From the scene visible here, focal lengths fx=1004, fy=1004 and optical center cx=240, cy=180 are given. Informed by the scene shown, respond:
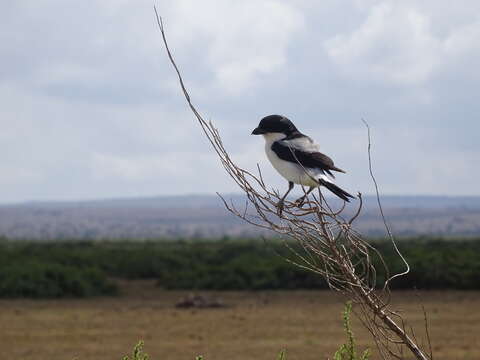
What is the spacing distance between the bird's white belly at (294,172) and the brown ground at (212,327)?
38.7ft

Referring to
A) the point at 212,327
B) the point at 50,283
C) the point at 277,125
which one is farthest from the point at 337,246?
the point at 50,283

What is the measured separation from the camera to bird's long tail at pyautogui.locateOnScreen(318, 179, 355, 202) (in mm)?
5383

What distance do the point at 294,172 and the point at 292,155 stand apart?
10cm

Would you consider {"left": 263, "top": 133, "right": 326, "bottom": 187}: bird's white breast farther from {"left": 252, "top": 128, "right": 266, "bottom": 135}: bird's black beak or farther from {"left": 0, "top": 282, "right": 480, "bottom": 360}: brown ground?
{"left": 0, "top": 282, "right": 480, "bottom": 360}: brown ground

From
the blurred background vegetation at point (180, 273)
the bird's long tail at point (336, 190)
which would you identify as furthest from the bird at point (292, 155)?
the blurred background vegetation at point (180, 273)

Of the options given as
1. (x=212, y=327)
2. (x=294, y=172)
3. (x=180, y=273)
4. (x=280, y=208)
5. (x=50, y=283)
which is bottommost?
(x=212, y=327)

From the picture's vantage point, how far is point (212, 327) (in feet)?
73.3

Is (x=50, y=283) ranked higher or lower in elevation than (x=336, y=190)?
lower

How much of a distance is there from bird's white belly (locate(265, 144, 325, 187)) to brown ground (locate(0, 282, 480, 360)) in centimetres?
1181

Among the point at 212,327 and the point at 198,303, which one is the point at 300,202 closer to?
the point at 212,327

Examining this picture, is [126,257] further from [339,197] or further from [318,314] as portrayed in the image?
[339,197]

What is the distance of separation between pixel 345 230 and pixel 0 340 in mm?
17259

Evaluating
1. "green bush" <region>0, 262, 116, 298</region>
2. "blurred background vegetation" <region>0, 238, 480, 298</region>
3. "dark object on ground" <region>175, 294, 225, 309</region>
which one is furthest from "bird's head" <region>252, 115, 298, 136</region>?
"green bush" <region>0, 262, 116, 298</region>

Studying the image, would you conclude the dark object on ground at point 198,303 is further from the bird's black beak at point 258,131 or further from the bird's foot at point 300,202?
the bird's foot at point 300,202
